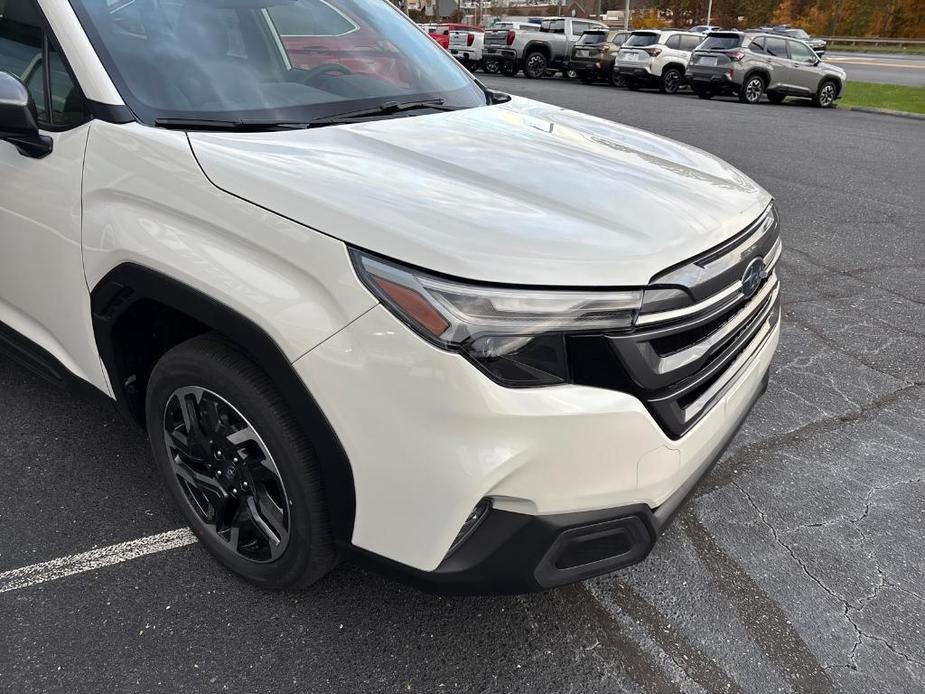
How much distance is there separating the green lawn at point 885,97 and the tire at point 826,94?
0.33 meters

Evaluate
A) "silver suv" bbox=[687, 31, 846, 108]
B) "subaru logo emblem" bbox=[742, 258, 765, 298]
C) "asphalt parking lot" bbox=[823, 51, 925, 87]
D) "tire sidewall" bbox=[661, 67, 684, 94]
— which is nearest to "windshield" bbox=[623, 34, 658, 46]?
"tire sidewall" bbox=[661, 67, 684, 94]

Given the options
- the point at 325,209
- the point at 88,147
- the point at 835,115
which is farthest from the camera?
the point at 835,115

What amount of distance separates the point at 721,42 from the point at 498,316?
63.8ft

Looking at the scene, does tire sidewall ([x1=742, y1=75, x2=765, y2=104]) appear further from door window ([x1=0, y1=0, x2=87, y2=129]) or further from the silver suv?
door window ([x1=0, y1=0, x2=87, y2=129])

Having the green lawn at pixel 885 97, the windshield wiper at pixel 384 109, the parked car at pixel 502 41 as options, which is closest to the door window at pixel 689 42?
the green lawn at pixel 885 97

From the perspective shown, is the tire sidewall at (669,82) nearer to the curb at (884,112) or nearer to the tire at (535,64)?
the curb at (884,112)

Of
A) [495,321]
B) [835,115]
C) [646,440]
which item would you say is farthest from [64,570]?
[835,115]

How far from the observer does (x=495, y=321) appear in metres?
1.54

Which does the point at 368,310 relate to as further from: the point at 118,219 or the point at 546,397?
the point at 118,219

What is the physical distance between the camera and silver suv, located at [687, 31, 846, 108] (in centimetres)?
1766

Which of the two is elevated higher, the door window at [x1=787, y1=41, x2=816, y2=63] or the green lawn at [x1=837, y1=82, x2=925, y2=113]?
the door window at [x1=787, y1=41, x2=816, y2=63]

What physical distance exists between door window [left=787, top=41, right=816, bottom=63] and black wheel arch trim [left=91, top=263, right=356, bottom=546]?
19.6 meters

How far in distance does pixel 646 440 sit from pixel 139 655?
1.50 metres

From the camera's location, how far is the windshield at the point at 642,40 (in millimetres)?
20062
